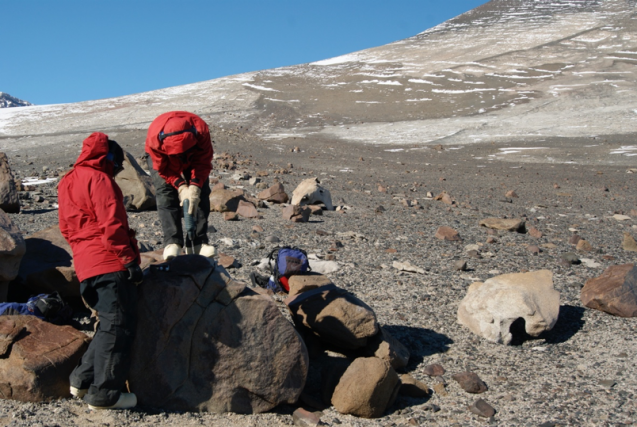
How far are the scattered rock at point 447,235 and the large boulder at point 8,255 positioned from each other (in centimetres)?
603

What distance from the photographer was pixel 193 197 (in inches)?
171

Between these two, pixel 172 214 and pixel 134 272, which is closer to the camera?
pixel 134 272

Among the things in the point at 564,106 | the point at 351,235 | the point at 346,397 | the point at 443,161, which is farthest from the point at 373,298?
the point at 564,106

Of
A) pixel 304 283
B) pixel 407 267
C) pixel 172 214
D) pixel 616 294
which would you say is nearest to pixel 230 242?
pixel 407 267

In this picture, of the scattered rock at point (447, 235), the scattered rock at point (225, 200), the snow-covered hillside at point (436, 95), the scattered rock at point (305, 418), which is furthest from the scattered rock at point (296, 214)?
the snow-covered hillside at point (436, 95)

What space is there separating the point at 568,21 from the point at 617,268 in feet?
230

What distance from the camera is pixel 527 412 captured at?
3.82 m

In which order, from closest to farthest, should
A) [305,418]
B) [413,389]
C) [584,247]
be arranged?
[305,418], [413,389], [584,247]

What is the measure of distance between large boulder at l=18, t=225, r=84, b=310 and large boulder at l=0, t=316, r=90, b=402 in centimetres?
90

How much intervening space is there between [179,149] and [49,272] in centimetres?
157

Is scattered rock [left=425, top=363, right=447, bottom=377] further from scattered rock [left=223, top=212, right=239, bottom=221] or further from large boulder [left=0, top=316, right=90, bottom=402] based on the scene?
scattered rock [left=223, top=212, right=239, bottom=221]

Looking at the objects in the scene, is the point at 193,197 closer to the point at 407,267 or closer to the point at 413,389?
the point at 413,389

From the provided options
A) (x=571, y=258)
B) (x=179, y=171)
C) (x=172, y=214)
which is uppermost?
(x=179, y=171)

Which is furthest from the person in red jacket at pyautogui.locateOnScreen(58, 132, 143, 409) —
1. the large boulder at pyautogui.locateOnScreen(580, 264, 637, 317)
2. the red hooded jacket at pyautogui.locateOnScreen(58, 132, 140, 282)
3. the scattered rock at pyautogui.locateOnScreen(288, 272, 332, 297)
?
the large boulder at pyautogui.locateOnScreen(580, 264, 637, 317)
